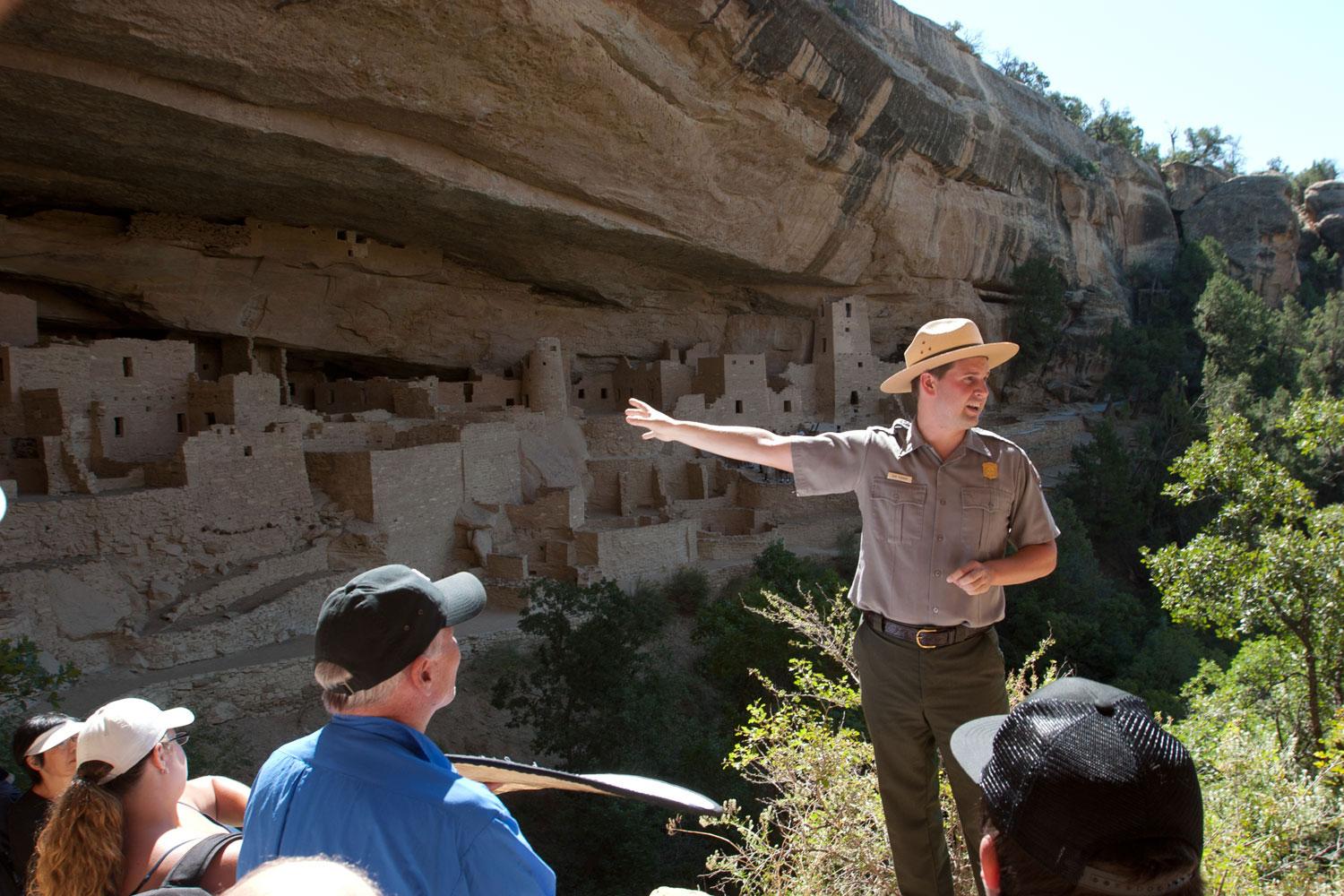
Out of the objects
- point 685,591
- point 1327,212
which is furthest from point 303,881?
point 1327,212

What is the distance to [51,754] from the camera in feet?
8.79

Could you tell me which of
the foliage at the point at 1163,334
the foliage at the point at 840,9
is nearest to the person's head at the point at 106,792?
the foliage at the point at 840,9

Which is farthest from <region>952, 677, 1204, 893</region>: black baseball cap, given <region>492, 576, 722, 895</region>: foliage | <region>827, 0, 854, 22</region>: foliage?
<region>827, 0, 854, 22</region>: foliage

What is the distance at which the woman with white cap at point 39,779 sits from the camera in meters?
2.62

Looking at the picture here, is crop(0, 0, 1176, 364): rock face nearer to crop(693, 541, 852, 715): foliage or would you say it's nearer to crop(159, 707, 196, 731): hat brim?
crop(693, 541, 852, 715): foliage

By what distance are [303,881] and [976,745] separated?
1203mm

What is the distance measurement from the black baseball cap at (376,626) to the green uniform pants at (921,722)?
1573mm

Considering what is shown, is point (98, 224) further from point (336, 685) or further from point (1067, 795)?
point (1067, 795)

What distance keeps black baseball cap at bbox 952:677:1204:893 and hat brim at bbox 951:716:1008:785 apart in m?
0.13

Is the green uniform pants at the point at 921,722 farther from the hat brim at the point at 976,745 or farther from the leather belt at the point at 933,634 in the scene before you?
the hat brim at the point at 976,745

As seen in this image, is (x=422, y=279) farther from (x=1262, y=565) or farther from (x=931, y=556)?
(x=931, y=556)

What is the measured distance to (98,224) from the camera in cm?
1218

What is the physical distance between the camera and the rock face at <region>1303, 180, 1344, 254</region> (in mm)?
31609

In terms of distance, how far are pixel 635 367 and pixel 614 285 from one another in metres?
1.86
